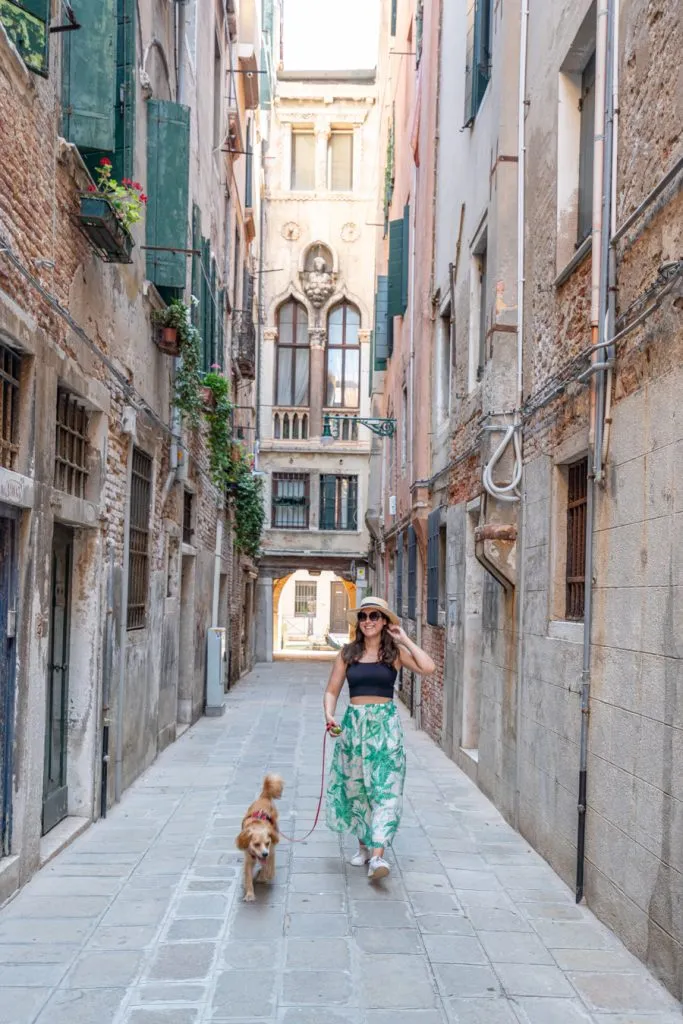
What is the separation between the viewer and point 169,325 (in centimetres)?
1002

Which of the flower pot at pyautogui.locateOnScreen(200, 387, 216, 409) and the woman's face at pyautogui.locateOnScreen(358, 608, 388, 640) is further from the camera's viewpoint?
the flower pot at pyautogui.locateOnScreen(200, 387, 216, 409)

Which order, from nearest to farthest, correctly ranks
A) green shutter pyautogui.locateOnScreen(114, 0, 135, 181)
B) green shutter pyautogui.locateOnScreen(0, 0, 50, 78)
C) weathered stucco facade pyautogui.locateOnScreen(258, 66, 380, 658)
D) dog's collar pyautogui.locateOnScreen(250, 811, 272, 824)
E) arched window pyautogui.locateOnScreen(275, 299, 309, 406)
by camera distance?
1. green shutter pyautogui.locateOnScreen(0, 0, 50, 78)
2. dog's collar pyautogui.locateOnScreen(250, 811, 272, 824)
3. green shutter pyautogui.locateOnScreen(114, 0, 135, 181)
4. weathered stucco facade pyautogui.locateOnScreen(258, 66, 380, 658)
5. arched window pyautogui.locateOnScreen(275, 299, 309, 406)

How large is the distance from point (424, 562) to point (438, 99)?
6153 millimetres

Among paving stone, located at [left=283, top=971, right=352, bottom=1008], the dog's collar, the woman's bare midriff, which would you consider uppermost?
the woman's bare midriff

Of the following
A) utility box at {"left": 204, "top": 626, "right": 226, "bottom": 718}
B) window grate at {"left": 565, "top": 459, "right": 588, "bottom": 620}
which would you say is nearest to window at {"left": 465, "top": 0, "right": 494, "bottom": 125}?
window grate at {"left": 565, "top": 459, "right": 588, "bottom": 620}

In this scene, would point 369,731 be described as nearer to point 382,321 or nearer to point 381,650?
point 381,650

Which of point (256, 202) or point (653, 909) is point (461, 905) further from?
point (256, 202)

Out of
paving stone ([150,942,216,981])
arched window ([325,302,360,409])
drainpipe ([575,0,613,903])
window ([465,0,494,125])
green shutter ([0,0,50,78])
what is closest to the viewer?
paving stone ([150,942,216,981])

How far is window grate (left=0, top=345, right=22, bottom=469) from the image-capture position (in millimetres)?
5402

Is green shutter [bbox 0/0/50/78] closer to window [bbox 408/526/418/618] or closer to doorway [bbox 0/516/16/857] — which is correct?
doorway [bbox 0/516/16/857]

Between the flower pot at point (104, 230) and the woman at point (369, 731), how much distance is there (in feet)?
9.35

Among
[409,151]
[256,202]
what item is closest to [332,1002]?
[409,151]

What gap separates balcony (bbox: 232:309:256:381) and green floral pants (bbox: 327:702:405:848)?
1403 centimetres

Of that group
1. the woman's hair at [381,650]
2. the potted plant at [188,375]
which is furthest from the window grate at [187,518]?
the woman's hair at [381,650]
